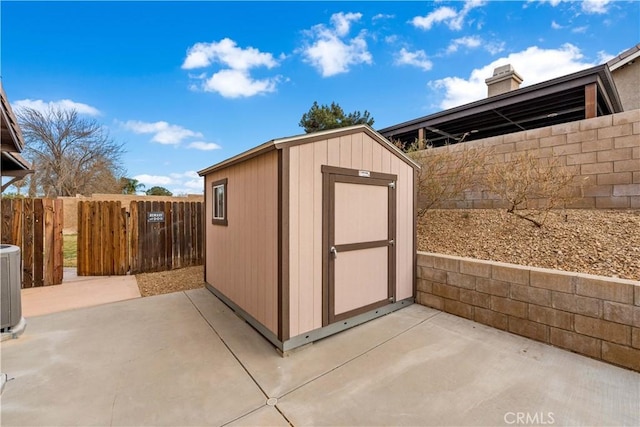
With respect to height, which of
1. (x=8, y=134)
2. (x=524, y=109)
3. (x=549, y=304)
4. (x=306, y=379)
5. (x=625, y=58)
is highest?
(x=625, y=58)

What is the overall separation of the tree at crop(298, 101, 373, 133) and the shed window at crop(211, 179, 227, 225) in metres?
9.53

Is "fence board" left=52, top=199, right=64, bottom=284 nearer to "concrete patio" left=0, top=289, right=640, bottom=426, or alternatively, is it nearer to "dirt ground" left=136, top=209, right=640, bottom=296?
"dirt ground" left=136, top=209, right=640, bottom=296

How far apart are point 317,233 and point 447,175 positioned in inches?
169

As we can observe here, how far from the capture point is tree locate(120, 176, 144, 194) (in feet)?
75.1

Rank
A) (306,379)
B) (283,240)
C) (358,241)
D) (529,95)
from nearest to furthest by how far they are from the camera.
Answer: (306,379), (283,240), (358,241), (529,95)

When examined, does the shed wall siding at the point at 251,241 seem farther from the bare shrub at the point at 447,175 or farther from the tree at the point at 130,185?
the tree at the point at 130,185

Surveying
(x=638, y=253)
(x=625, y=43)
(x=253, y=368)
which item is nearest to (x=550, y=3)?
(x=625, y=43)

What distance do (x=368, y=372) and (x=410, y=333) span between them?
0.99 m

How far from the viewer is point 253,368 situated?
2.53 m

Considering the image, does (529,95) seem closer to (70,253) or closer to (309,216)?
(309,216)

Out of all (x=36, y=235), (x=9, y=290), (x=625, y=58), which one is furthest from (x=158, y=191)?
(x=625, y=58)

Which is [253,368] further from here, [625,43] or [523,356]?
[625,43]

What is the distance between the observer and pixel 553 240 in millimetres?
3793

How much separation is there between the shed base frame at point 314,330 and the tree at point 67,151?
20.1 m
